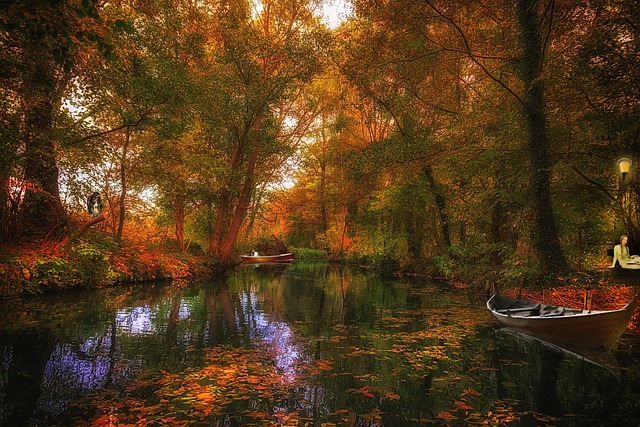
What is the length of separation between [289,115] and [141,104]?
16543 mm

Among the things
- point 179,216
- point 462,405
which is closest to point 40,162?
point 179,216

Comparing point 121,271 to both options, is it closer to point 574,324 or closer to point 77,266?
point 77,266

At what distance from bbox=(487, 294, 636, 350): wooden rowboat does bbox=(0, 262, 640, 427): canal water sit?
Result: 1.24 ft

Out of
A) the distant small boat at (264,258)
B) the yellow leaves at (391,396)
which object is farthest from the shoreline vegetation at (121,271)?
the distant small boat at (264,258)

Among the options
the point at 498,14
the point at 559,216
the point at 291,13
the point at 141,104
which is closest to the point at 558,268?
the point at 559,216

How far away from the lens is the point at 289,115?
2972 centimetres

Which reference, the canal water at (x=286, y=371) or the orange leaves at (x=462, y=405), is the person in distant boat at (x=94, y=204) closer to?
the canal water at (x=286, y=371)

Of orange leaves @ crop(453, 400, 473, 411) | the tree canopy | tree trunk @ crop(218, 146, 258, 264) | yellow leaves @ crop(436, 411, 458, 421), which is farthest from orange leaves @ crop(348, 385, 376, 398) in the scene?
tree trunk @ crop(218, 146, 258, 264)

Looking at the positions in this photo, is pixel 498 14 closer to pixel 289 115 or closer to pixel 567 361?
pixel 567 361

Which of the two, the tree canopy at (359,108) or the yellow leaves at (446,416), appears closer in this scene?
the yellow leaves at (446,416)

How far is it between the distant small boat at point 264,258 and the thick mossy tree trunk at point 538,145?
29982 millimetres

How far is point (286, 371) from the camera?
6992 millimetres

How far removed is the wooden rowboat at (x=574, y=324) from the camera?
7.89 m

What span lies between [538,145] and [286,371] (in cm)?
1137
